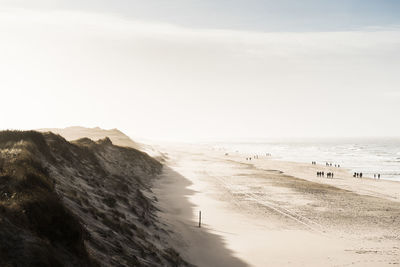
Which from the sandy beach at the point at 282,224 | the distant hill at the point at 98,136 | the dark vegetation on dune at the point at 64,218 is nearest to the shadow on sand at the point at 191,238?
the sandy beach at the point at 282,224

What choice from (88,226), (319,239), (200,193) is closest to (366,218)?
(319,239)

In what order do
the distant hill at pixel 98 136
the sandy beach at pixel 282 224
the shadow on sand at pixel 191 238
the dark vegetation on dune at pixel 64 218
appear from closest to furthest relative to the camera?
1. the dark vegetation on dune at pixel 64 218
2. the shadow on sand at pixel 191 238
3. the sandy beach at pixel 282 224
4. the distant hill at pixel 98 136

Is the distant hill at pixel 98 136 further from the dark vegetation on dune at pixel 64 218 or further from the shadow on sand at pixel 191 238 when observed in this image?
the dark vegetation on dune at pixel 64 218

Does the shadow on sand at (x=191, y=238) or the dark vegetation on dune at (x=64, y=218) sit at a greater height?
the dark vegetation on dune at (x=64, y=218)

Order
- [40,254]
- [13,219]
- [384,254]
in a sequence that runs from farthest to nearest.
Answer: [384,254] → [13,219] → [40,254]

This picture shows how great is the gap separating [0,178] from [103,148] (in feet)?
126

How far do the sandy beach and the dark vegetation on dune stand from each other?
3496 mm

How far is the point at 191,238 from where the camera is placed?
23469 mm

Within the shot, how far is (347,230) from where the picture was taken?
2723cm

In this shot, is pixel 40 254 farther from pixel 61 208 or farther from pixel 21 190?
pixel 21 190

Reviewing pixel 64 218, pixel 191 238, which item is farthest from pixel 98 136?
pixel 64 218

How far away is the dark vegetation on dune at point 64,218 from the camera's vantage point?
8969 millimetres

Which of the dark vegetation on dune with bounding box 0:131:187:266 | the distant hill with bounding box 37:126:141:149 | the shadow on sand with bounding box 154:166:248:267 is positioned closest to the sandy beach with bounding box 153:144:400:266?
the shadow on sand with bounding box 154:166:248:267

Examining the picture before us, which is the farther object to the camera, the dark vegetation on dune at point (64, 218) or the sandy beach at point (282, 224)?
the sandy beach at point (282, 224)
